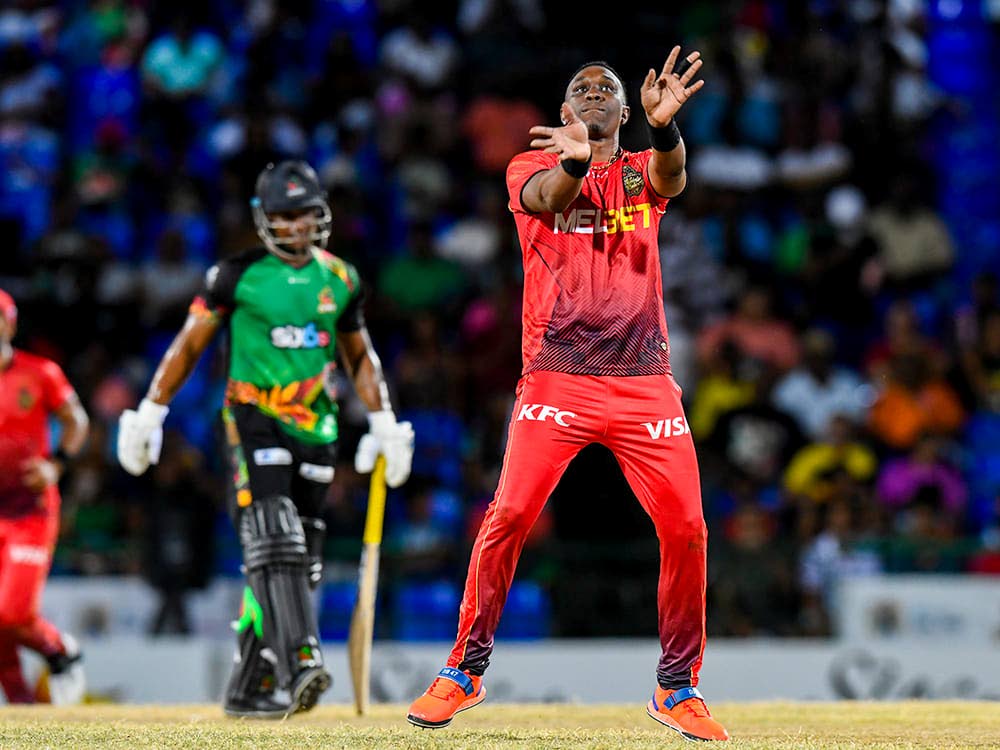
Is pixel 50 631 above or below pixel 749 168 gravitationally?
below

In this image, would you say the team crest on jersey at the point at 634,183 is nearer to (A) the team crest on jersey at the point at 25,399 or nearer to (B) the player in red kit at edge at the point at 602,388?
(B) the player in red kit at edge at the point at 602,388

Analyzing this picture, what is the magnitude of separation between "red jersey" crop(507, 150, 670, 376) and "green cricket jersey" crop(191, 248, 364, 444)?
5.40ft

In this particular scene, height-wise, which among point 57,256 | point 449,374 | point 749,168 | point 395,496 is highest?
point 749,168

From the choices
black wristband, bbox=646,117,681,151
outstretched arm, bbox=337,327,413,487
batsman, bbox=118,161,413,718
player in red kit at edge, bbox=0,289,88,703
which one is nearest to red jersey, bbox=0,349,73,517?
player in red kit at edge, bbox=0,289,88,703

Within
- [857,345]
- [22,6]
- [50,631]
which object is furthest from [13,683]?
[22,6]

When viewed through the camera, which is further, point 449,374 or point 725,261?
point 725,261

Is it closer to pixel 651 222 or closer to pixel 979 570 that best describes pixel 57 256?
pixel 979 570

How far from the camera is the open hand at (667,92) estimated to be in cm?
642

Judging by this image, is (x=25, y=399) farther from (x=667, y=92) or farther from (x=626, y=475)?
(x=667, y=92)

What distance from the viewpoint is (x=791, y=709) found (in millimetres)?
8484

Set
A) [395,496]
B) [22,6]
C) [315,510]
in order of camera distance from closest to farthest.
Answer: [315,510] → [395,496] → [22,6]

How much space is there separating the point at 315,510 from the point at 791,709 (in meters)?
2.59

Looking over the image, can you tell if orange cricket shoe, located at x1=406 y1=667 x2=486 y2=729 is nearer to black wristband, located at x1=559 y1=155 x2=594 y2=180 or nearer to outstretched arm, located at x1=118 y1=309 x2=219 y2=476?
black wristband, located at x1=559 y1=155 x2=594 y2=180

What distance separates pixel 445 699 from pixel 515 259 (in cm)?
906
